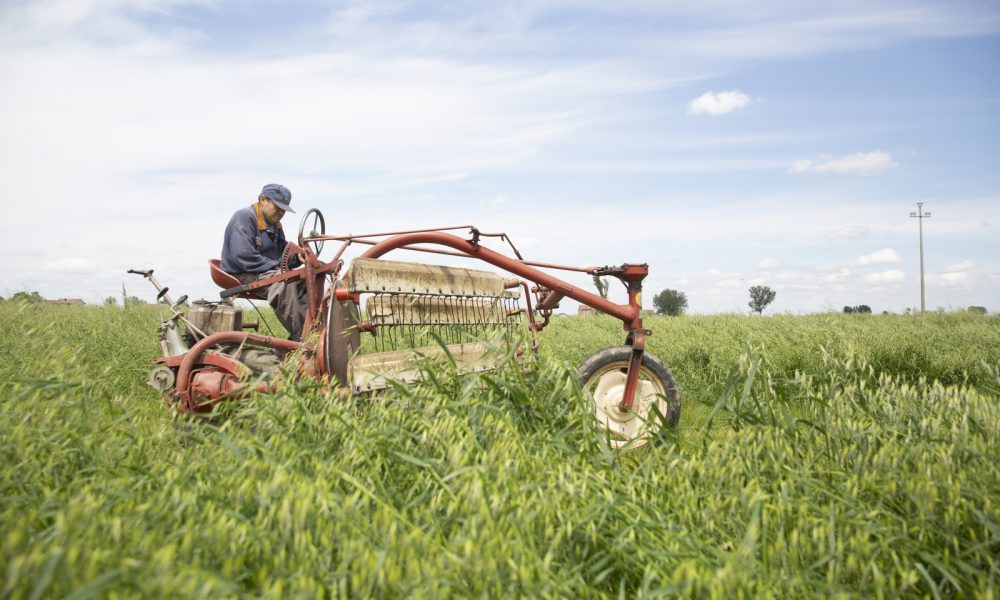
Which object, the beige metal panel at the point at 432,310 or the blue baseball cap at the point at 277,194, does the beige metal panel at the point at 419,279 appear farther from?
the blue baseball cap at the point at 277,194

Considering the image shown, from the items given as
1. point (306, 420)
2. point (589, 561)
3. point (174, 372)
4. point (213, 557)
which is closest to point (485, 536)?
point (589, 561)

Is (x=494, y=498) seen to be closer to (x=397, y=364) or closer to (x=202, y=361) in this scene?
(x=397, y=364)

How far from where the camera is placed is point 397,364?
14.4 feet

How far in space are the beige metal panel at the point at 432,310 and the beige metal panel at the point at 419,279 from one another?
0.28ft

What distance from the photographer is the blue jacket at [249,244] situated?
19.2ft

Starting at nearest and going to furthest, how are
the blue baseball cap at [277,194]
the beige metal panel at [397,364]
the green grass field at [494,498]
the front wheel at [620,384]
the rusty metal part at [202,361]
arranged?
the green grass field at [494,498]
the beige metal panel at [397,364]
the rusty metal part at [202,361]
the front wheel at [620,384]
the blue baseball cap at [277,194]

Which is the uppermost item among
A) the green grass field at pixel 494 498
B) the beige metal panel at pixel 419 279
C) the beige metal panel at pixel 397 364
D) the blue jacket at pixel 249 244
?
the blue jacket at pixel 249 244

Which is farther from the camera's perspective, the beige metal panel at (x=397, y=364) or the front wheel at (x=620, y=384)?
the front wheel at (x=620, y=384)

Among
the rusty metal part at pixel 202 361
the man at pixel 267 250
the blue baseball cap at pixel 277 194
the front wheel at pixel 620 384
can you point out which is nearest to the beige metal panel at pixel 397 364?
the rusty metal part at pixel 202 361

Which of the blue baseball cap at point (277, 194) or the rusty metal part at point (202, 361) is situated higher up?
the blue baseball cap at point (277, 194)

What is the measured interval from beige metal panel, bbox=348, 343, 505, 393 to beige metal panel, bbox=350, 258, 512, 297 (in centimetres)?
48

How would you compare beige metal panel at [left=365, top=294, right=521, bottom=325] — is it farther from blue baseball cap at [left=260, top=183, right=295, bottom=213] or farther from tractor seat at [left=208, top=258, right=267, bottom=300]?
blue baseball cap at [left=260, top=183, right=295, bottom=213]

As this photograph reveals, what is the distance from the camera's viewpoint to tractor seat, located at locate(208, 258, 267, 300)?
5707 millimetres

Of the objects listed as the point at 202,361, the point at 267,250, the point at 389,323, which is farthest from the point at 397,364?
the point at 267,250
